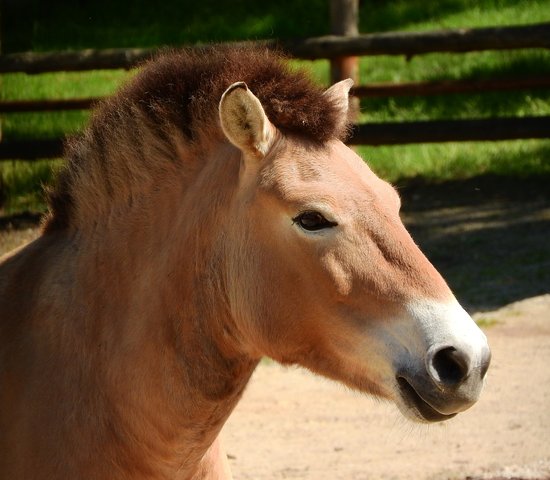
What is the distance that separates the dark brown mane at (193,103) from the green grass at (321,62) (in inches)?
257

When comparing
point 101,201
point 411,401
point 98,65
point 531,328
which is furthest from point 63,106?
point 411,401

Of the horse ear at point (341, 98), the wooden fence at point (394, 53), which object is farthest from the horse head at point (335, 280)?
the wooden fence at point (394, 53)

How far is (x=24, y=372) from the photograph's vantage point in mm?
3184

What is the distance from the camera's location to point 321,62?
13.9 metres

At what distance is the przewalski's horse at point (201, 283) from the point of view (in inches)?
111

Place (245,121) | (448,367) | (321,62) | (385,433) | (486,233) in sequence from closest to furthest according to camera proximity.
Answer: (448,367) → (245,121) → (385,433) → (486,233) → (321,62)

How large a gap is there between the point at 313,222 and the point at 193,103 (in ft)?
1.93

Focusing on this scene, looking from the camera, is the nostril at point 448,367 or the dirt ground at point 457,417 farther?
the dirt ground at point 457,417

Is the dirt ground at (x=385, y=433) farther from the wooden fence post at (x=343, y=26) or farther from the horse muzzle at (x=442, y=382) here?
the wooden fence post at (x=343, y=26)

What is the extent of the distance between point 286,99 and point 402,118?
352 inches

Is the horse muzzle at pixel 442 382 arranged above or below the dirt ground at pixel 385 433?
above

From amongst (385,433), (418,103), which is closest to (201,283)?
(385,433)

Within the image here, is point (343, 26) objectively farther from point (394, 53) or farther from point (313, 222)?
point (313, 222)

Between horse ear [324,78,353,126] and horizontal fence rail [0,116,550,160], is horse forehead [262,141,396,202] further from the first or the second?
horizontal fence rail [0,116,550,160]
